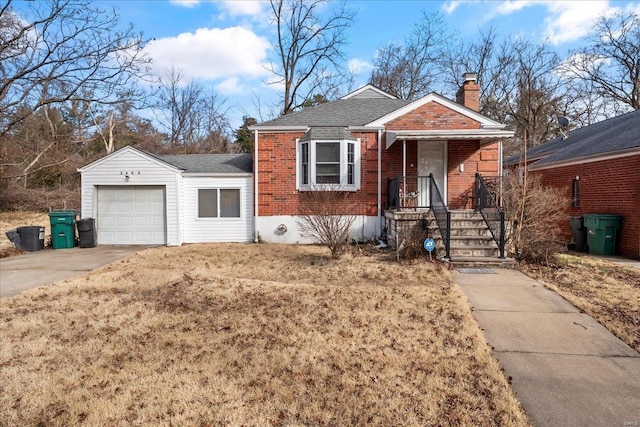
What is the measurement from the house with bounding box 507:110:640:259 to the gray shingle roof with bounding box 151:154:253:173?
11.6 metres

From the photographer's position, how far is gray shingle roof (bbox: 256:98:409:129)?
1279 cm

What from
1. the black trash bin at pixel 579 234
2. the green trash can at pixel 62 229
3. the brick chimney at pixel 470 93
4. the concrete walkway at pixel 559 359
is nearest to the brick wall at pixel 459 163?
the brick chimney at pixel 470 93

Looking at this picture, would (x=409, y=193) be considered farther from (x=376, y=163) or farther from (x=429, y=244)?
(x=429, y=244)

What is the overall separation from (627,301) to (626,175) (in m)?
7.04

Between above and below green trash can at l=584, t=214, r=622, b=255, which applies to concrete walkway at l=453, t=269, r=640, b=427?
below

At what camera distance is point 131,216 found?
13031 mm

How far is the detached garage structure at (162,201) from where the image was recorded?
12703mm

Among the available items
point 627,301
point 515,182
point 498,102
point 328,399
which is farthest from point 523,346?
point 498,102

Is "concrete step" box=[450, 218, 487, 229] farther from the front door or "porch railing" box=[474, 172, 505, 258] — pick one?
the front door

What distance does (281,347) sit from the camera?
409 centimetres

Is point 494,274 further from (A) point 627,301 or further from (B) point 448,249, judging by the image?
(A) point 627,301

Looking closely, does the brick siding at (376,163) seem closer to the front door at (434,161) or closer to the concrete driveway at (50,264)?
the front door at (434,161)

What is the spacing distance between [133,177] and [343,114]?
7.61m

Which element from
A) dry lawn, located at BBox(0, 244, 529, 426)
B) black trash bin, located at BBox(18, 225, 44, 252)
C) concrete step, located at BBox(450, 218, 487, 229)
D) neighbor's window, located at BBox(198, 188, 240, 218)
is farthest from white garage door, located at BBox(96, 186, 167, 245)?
concrete step, located at BBox(450, 218, 487, 229)
